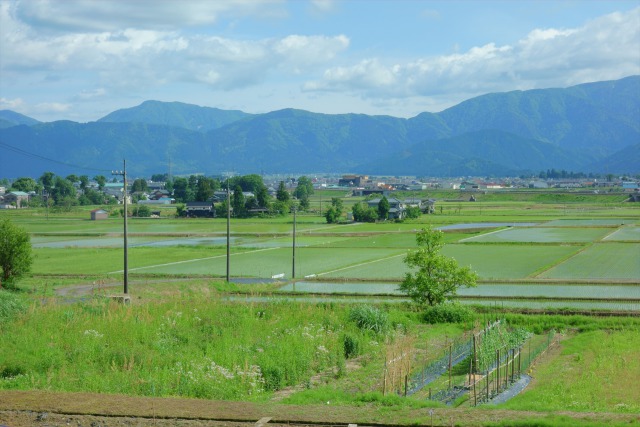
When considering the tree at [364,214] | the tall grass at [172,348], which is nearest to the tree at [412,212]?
the tree at [364,214]

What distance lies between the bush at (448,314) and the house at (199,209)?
6877cm

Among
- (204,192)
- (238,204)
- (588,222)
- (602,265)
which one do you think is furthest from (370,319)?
(204,192)

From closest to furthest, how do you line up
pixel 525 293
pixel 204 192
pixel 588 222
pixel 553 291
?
pixel 525 293
pixel 553 291
pixel 588 222
pixel 204 192

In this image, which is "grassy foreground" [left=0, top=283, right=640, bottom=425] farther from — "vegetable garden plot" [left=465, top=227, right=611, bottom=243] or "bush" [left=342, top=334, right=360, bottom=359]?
"vegetable garden plot" [left=465, top=227, right=611, bottom=243]

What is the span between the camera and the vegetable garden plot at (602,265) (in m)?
34.9

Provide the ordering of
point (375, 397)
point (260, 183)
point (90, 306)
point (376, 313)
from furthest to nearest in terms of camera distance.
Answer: point (260, 183) → point (90, 306) → point (376, 313) → point (375, 397)

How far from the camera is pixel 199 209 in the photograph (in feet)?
298

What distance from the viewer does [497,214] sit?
85.9m

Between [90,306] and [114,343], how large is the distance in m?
5.52

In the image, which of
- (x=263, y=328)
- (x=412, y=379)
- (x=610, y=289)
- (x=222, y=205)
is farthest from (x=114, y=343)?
(x=222, y=205)

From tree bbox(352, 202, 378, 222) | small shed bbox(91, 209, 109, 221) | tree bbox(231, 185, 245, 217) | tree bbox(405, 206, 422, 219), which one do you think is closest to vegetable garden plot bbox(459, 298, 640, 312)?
tree bbox(352, 202, 378, 222)

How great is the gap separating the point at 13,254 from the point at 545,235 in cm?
4062

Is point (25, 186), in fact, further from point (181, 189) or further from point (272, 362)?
point (272, 362)

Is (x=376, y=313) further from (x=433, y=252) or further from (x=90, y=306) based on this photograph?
(x=90, y=306)
